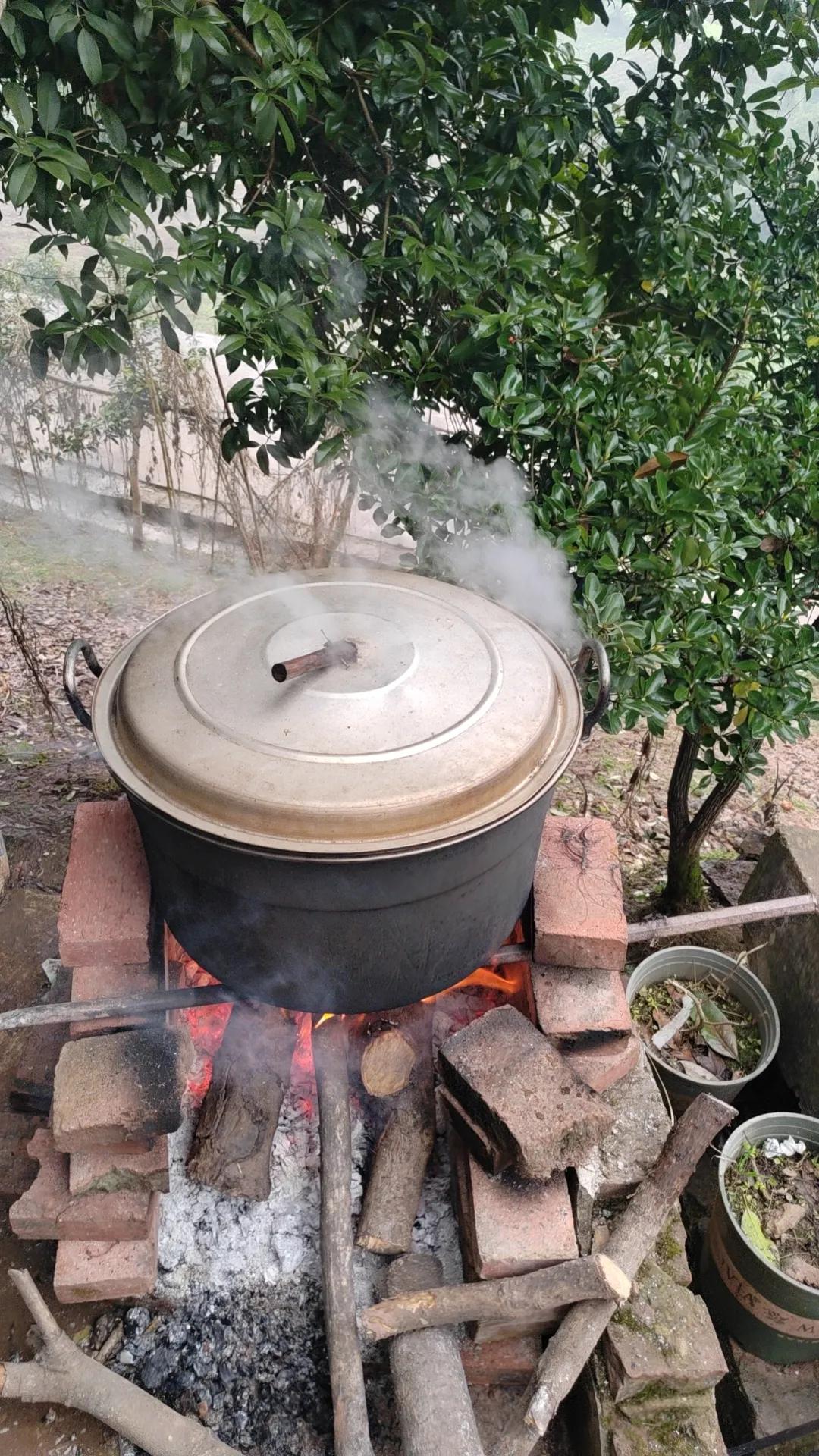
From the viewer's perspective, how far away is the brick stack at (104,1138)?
2.19 metres

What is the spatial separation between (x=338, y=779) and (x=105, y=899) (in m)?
1.01

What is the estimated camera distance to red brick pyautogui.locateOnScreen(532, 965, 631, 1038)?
2.51m

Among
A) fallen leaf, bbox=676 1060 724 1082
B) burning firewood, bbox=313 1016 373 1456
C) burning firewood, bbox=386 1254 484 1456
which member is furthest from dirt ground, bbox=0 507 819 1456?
fallen leaf, bbox=676 1060 724 1082

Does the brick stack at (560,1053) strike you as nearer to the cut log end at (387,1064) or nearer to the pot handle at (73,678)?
the cut log end at (387,1064)

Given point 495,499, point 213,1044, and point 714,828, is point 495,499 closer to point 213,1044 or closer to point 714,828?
point 213,1044

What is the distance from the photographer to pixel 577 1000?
256 centimetres

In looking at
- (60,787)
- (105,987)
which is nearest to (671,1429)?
(105,987)

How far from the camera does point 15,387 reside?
570 centimetres

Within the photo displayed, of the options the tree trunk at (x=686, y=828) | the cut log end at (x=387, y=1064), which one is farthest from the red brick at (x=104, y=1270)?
the tree trunk at (x=686, y=828)

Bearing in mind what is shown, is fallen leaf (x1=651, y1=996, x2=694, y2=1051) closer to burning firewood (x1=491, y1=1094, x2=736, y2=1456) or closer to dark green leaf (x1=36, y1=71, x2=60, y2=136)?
burning firewood (x1=491, y1=1094, x2=736, y2=1456)

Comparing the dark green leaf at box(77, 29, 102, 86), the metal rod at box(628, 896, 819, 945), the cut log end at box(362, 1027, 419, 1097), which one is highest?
the dark green leaf at box(77, 29, 102, 86)

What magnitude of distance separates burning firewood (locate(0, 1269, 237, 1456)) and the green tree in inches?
85.1

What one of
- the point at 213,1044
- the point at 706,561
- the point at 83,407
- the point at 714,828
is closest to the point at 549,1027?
the point at 213,1044

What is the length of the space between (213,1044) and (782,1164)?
6.00 feet
